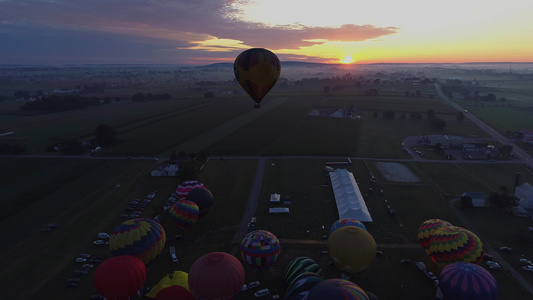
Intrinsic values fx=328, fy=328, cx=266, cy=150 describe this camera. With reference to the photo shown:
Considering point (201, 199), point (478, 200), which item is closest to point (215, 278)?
point (201, 199)

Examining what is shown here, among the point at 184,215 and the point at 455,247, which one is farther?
the point at 184,215

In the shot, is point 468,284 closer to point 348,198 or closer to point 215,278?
point 215,278

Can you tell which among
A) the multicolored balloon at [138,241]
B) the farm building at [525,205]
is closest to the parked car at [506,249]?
the farm building at [525,205]

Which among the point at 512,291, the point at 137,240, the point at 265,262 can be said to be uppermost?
the point at 137,240

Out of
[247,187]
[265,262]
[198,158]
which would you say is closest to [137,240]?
[265,262]

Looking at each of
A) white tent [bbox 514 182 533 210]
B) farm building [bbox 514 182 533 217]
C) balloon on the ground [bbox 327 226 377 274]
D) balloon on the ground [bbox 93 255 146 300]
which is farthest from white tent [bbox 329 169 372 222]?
balloon on the ground [bbox 93 255 146 300]

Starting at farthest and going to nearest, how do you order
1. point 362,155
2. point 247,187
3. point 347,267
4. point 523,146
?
point 523,146, point 362,155, point 247,187, point 347,267

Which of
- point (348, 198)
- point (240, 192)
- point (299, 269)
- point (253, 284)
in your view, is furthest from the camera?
point (240, 192)

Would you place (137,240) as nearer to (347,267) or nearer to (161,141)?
(347,267)
